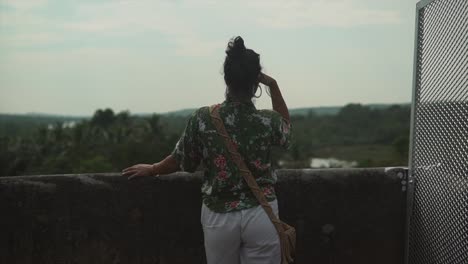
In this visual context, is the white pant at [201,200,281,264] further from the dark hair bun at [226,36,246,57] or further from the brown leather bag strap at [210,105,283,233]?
the dark hair bun at [226,36,246,57]

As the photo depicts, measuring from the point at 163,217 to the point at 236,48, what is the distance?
1.35 metres

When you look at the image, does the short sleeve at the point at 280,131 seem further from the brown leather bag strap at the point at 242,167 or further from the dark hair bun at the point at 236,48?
the dark hair bun at the point at 236,48

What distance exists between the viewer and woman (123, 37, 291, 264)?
2.53 metres

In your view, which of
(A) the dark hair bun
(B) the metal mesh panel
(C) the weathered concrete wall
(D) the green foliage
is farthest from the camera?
(D) the green foliage

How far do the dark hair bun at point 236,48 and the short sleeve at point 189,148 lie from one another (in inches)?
11.9

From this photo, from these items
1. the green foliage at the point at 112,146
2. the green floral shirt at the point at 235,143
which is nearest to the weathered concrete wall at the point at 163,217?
the green floral shirt at the point at 235,143

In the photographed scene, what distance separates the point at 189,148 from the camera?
2641 mm

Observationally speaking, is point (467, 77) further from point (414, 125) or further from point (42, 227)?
point (42, 227)

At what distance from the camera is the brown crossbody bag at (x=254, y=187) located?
2.52 meters

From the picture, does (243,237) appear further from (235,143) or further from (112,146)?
(112,146)

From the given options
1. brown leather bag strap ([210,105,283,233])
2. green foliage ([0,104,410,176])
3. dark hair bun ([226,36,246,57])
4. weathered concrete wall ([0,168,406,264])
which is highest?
dark hair bun ([226,36,246,57])

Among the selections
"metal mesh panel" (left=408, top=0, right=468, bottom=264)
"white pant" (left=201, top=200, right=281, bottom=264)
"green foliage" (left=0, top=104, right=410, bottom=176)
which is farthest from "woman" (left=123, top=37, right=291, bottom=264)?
"green foliage" (left=0, top=104, right=410, bottom=176)

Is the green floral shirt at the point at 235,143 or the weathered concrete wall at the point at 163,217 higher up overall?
the green floral shirt at the point at 235,143

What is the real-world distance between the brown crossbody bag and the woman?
0.02 metres
